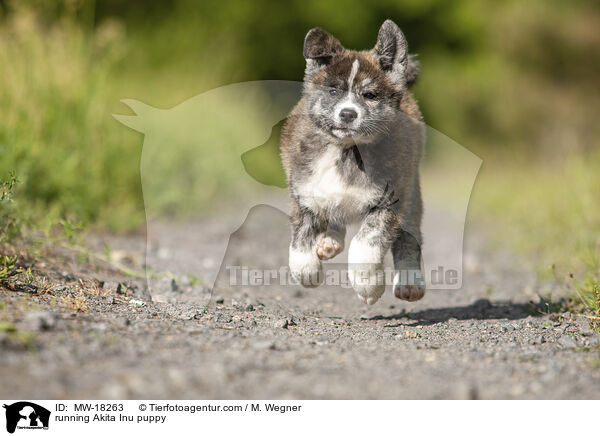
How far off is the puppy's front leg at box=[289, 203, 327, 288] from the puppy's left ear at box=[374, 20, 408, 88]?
1.00m

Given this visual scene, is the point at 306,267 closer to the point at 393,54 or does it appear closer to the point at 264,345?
the point at 264,345

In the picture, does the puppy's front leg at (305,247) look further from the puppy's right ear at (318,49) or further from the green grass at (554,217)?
the green grass at (554,217)

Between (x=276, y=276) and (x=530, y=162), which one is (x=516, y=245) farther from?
(x=530, y=162)

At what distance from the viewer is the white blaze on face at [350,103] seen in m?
3.82

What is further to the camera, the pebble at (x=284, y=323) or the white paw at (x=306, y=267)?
the white paw at (x=306, y=267)

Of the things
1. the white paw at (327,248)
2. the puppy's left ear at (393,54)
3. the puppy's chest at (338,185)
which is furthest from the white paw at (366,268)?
the puppy's left ear at (393,54)

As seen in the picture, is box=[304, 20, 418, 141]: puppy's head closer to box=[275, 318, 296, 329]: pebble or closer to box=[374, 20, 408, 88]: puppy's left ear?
box=[374, 20, 408, 88]: puppy's left ear

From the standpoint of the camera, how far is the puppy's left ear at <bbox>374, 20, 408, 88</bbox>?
405 centimetres

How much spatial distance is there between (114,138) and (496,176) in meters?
7.06

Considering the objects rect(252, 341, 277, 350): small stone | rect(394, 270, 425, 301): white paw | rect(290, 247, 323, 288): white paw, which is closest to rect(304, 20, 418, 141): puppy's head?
rect(290, 247, 323, 288): white paw

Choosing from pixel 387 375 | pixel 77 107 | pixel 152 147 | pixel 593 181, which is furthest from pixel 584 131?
pixel 387 375

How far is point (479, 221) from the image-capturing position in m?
9.36

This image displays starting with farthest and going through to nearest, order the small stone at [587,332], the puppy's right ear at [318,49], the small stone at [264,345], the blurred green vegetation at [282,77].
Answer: the blurred green vegetation at [282,77], the puppy's right ear at [318,49], the small stone at [587,332], the small stone at [264,345]
